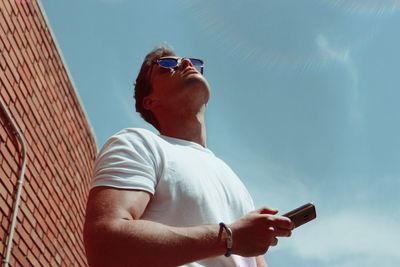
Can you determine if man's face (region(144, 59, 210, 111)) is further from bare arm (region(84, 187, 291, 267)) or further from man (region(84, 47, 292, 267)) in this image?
bare arm (region(84, 187, 291, 267))

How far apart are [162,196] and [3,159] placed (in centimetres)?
260

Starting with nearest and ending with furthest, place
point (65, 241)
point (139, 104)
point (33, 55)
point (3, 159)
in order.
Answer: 1. point (139, 104)
2. point (3, 159)
3. point (33, 55)
4. point (65, 241)

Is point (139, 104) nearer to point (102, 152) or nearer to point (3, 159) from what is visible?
point (102, 152)

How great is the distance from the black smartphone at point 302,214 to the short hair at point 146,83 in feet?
3.70

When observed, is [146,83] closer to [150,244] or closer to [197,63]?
[197,63]

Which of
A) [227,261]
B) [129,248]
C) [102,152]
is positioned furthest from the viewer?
[102,152]

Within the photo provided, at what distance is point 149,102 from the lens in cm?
253

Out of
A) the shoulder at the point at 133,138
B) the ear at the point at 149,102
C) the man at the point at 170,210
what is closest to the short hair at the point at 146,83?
the ear at the point at 149,102

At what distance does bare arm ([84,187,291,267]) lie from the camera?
4.37 feet

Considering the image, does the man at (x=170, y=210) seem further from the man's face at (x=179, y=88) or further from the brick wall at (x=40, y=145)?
the brick wall at (x=40, y=145)

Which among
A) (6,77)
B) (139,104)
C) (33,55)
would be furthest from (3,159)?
(139,104)

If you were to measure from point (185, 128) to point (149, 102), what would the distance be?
1.25 feet

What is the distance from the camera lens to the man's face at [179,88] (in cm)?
238

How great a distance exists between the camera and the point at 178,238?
4.44 feet
